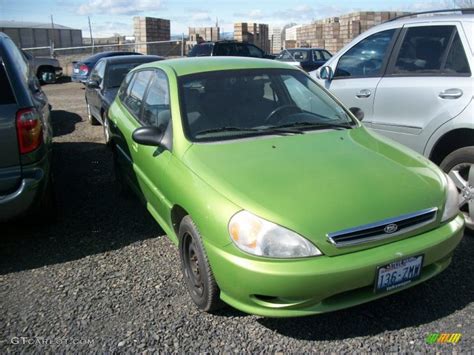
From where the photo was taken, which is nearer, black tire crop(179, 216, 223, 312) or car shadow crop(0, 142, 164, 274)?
black tire crop(179, 216, 223, 312)

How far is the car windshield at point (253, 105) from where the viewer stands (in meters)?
3.31

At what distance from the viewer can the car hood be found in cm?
242

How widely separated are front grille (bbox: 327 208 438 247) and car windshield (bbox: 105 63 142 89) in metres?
6.13

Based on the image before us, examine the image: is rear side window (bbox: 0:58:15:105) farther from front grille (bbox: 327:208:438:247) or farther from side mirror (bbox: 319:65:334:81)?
side mirror (bbox: 319:65:334:81)

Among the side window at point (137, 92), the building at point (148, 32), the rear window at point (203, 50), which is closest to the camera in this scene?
the side window at point (137, 92)

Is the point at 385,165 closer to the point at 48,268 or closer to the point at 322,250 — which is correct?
the point at 322,250

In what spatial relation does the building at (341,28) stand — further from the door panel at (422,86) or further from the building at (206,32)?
the door panel at (422,86)

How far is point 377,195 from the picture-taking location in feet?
8.44

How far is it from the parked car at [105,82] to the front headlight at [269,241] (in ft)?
17.0

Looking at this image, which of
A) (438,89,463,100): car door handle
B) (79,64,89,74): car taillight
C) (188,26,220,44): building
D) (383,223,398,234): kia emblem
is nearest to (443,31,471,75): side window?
(438,89,463,100): car door handle

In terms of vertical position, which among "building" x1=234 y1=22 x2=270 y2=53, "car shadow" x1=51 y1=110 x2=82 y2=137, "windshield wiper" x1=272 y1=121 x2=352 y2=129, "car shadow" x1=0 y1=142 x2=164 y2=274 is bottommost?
"car shadow" x1=51 y1=110 x2=82 y2=137

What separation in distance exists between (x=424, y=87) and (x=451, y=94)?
29 cm

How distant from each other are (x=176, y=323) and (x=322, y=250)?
108 centimetres

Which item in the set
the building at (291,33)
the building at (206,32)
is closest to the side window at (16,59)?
the building at (206,32)
